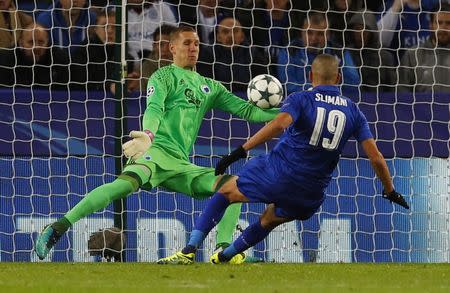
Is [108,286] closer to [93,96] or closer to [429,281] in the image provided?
[429,281]

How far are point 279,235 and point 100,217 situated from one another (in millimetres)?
1674

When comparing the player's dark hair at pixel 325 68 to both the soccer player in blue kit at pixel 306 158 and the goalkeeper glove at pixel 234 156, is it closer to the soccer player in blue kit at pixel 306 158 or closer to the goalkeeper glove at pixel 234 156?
the soccer player in blue kit at pixel 306 158

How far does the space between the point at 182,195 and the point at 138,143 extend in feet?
5.94

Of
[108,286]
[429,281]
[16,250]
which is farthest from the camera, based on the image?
[16,250]

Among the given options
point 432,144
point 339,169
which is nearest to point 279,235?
point 339,169

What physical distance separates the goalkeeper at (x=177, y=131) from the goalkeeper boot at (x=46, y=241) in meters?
0.24

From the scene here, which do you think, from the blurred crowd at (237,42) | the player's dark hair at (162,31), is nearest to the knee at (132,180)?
the blurred crowd at (237,42)

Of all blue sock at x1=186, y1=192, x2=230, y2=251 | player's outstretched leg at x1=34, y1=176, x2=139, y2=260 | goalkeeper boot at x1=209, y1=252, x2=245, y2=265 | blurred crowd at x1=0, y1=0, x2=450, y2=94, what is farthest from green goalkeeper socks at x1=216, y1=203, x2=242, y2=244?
Result: blurred crowd at x1=0, y1=0, x2=450, y2=94

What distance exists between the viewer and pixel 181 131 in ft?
37.3

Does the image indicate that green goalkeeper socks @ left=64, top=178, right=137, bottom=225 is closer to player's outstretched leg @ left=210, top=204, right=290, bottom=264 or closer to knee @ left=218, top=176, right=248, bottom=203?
knee @ left=218, top=176, right=248, bottom=203

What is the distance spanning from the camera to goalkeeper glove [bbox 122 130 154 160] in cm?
1073

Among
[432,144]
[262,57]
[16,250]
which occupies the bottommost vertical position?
[16,250]

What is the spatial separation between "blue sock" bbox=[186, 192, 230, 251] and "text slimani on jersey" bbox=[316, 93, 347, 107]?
113 centimetres

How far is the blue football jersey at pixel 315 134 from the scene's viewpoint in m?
9.89
